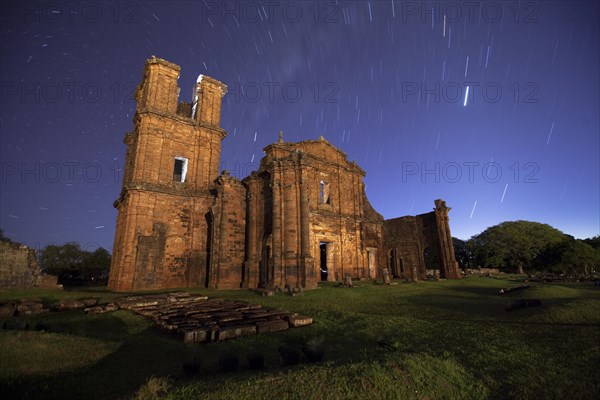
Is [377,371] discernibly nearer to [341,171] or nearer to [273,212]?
[273,212]

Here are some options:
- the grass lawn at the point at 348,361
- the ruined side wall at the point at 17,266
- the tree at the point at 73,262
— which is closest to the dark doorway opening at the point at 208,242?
the grass lawn at the point at 348,361

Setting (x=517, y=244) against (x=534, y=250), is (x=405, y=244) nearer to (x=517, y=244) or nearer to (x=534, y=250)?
(x=517, y=244)

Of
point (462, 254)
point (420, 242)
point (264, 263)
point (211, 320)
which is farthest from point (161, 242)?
point (462, 254)

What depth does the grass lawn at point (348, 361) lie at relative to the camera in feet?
11.2

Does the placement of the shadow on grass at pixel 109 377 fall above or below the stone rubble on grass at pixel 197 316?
below

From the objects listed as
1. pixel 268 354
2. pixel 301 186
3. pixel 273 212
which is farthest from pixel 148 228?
pixel 268 354

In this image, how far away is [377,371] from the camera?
3777 millimetres

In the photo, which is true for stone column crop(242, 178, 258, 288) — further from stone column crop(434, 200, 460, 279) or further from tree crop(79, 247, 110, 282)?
tree crop(79, 247, 110, 282)

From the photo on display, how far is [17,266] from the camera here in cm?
2073

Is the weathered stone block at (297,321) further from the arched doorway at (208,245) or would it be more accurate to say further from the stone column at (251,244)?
the arched doorway at (208,245)

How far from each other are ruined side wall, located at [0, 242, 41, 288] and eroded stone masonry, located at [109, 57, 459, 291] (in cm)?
656

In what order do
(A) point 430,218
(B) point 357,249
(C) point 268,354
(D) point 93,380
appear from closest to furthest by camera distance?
(D) point 93,380
(C) point 268,354
(B) point 357,249
(A) point 430,218

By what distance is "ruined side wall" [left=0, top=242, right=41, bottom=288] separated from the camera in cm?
2011

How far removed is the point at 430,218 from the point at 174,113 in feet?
78.1
